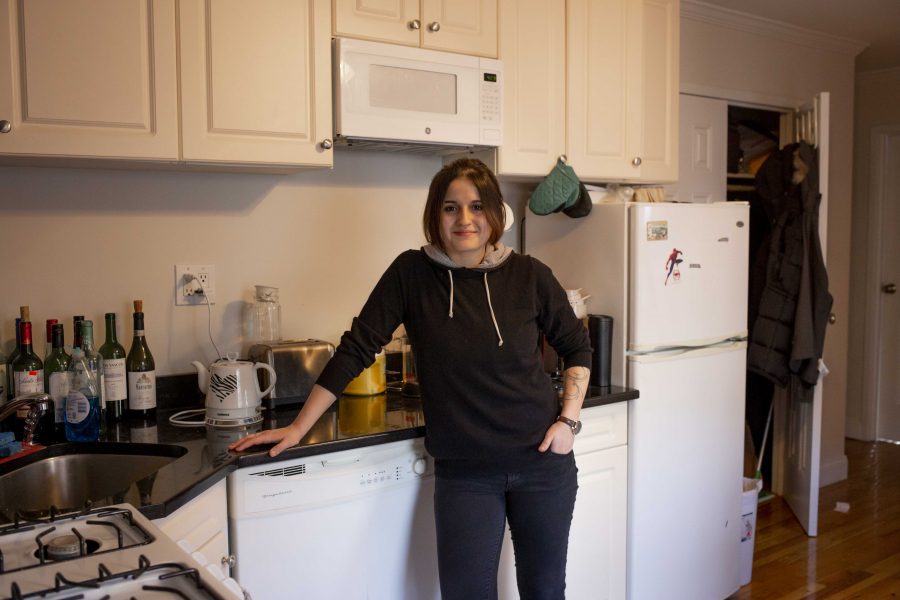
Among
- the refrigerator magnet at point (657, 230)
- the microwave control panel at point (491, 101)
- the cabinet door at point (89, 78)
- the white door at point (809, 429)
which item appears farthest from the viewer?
the white door at point (809, 429)

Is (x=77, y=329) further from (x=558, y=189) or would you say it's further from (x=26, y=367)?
(x=558, y=189)

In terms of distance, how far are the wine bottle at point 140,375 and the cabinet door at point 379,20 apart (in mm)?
912

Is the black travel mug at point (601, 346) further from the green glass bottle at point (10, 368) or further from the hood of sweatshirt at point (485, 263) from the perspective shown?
the green glass bottle at point (10, 368)

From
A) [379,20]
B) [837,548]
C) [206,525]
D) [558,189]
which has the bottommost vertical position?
[837,548]

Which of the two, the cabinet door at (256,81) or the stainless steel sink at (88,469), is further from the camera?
the cabinet door at (256,81)

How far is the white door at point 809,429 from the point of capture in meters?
3.40

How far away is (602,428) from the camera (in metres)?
2.44

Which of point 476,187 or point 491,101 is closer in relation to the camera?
point 476,187

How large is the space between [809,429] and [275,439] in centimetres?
255

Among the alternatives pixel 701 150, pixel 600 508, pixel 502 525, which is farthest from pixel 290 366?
pixel 701 150

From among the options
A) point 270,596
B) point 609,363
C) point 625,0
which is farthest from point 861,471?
point 270,596

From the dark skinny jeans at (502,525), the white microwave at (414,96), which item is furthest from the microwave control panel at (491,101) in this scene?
the dark skinny jeans at (502,525)

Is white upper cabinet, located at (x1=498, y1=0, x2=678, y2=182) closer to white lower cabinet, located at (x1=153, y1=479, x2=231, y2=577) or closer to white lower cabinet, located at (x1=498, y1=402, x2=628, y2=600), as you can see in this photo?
white lower cabinet, located at (x1=498, y1=402, x2=628, y2=600)

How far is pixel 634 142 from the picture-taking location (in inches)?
107
